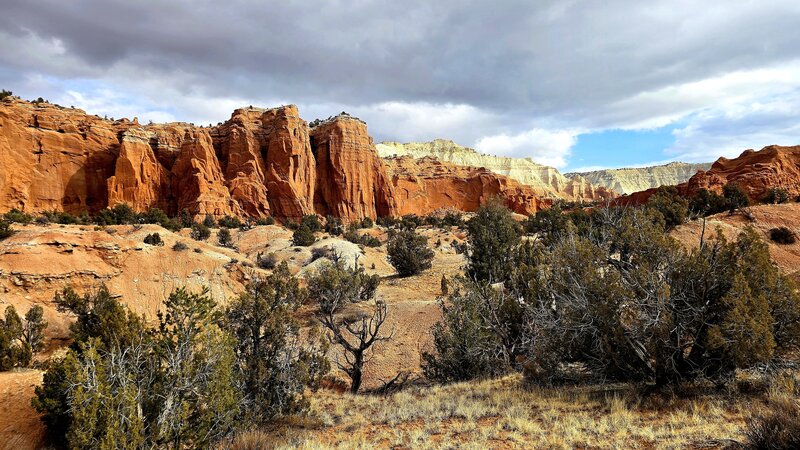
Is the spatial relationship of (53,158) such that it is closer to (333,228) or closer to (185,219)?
(185,219)

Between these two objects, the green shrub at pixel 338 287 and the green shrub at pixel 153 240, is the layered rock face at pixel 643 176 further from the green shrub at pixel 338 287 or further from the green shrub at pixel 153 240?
the green shrub at pixel 153 240

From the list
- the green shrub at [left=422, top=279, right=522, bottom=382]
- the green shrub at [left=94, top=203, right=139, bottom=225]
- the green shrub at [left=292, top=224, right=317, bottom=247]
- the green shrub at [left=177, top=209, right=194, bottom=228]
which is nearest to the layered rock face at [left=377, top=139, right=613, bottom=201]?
the green shrub at [left=177, top=209, right=194, bottom=228]

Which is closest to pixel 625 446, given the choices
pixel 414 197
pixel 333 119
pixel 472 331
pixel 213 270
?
pixel 472 331

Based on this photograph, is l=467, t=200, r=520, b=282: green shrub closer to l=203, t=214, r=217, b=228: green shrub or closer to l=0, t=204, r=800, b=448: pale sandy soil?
l=0, t=204, r=800, b=448: pale sandy soil

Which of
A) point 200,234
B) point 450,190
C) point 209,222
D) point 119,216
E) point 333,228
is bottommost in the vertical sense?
point 200,234

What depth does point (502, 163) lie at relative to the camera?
156m

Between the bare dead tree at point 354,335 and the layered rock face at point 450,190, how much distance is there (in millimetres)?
62424

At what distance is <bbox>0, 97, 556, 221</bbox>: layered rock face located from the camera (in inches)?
1893

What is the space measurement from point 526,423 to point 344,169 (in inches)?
2387

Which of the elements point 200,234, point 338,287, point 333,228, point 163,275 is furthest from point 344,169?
point 338,287

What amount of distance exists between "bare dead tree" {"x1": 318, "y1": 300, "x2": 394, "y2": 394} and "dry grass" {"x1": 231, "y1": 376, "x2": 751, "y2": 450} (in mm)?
2800

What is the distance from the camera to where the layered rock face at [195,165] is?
4807 cm

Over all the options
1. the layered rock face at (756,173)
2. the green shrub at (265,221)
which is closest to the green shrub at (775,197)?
the layered rock face at (756,173)

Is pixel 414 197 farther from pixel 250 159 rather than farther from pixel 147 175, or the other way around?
pixel 147 175
